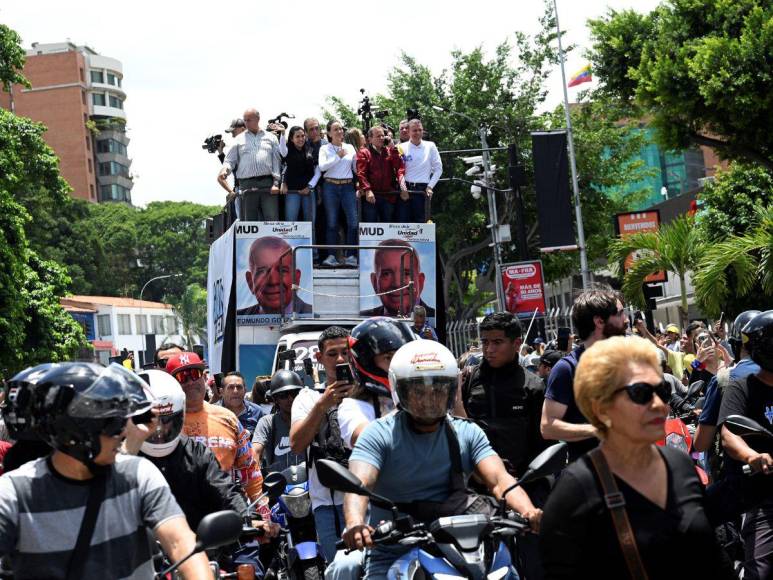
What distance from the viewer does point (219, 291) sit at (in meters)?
17.7

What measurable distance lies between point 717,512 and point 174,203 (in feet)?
356

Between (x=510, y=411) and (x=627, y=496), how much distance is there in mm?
3697

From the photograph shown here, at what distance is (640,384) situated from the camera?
3.66 m

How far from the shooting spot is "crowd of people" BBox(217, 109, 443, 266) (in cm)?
1689

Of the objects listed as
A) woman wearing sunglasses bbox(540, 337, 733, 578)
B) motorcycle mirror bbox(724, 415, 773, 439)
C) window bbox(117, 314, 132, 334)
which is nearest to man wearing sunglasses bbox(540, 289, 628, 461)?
motorcycle mirror bbox(724, 415, 773, 439)

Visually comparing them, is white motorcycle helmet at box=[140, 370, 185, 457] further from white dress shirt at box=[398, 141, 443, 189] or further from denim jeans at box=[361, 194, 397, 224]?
white dress shirt at box=[398, 141, 443, 189]

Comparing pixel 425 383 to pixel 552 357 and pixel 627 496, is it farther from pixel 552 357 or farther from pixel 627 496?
pixel 552 357

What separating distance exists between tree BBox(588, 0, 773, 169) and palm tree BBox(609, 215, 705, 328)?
1.97 m

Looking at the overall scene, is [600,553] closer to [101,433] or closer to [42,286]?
[101,433]

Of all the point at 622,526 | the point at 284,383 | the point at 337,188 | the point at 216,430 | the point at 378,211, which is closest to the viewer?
the point at 622,526

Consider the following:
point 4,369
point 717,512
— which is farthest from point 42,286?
point 717,512

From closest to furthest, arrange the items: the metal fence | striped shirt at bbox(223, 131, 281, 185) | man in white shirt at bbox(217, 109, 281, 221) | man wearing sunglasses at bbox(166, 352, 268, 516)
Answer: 1. man wearing sunglasses at bbox(166, 352, 268, 516)
2. man in white shirt at bbox(217, 109, 281, 221)
3. striped shirt at bbox(223, 131, 281, 185)
4. the metal fence

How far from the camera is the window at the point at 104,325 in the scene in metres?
101

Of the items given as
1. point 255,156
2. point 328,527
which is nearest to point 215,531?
point 328,527
